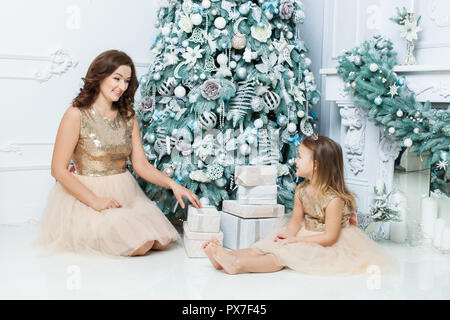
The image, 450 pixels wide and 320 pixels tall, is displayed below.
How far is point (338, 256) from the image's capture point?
8.63 feet

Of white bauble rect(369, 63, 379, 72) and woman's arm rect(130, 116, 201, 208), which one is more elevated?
white bauble rect(369, 63, 379, 72)

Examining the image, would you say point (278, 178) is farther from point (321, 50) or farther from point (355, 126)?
point (321, 50)

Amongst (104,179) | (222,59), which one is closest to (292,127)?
(222,59)

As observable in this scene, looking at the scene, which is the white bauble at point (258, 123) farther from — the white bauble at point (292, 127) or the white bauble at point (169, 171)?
the white bauble at point (169, 171)

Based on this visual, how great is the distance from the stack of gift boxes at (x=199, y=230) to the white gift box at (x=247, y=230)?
0.14 metres

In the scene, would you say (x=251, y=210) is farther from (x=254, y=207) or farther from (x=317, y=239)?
(x=317, y=239)

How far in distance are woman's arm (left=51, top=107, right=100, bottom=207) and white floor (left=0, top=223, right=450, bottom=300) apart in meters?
0.34

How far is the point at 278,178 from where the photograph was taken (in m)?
3.35

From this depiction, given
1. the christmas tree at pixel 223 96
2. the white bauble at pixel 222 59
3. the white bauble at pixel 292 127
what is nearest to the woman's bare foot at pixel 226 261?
the christmas tree at pixel 223 96

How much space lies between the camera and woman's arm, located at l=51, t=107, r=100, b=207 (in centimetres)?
290

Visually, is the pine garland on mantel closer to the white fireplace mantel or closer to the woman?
the white fireplace mantel

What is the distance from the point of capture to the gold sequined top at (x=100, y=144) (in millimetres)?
3025

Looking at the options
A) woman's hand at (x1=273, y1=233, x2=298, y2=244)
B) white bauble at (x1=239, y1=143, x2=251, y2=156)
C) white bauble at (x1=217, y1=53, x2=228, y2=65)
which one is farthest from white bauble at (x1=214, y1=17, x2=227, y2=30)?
woman's hand at (x1=273, y1=233, x2=298, y2=244)

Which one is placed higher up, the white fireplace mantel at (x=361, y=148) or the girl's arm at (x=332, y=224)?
the white fireplace mantel at (x=361, y=148)
